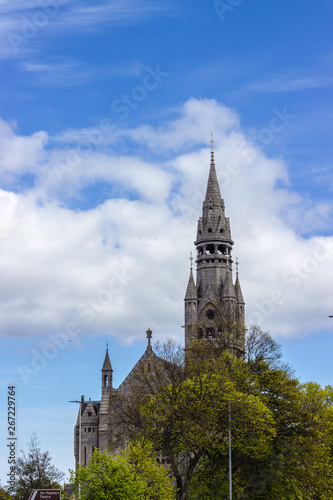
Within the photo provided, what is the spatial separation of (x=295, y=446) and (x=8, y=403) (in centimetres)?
2056

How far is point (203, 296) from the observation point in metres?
93.3

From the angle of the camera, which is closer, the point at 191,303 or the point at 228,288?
the point at 228,288

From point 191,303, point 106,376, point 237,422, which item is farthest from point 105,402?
point 237,422

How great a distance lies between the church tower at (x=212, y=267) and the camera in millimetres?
92188

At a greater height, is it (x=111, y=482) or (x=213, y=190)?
(x=213, y=190)

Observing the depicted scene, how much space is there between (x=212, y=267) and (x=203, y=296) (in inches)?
151

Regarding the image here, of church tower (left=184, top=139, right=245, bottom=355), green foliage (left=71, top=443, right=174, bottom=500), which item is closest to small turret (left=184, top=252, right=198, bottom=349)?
church tower (left=184, top=139, right=245, bottom=355)

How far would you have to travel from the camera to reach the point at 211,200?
97.9 metres

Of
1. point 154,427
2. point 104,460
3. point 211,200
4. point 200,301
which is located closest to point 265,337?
point 154,427

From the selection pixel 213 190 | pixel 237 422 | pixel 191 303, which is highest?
pixel 213 190

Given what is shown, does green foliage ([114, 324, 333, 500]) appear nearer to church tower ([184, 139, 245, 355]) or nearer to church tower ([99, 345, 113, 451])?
church tower ([99, 345, 113, 451])

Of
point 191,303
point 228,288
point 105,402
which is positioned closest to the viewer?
point 105,402

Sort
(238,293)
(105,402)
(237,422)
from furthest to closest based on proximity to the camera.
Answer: (238,293) < (105,402) < (237,422)

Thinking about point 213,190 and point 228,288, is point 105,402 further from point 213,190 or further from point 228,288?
point 213,190
